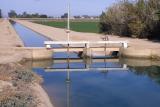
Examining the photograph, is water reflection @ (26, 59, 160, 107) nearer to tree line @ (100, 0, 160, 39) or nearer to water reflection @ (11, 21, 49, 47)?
water reflection @ (11, 21, 49, 47)

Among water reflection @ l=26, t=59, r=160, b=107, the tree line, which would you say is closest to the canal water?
water reflection @ l=26, t=59, r=160, b=107

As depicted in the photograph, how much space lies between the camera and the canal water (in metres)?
18.1

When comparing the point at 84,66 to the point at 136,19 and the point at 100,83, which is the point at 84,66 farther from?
the point at 136,19

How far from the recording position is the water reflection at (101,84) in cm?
1806

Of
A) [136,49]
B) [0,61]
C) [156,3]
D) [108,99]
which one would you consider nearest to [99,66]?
[136,49]

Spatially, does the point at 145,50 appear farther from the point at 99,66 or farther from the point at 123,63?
the point at 99,66

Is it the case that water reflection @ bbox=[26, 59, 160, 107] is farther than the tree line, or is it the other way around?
the tree line

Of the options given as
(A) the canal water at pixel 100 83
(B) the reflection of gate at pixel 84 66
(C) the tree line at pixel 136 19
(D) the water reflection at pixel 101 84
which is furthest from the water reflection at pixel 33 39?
(D) the water reflection at pixel 101 84

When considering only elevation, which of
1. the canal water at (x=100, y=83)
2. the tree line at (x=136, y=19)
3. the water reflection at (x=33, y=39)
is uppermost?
the tree line at (x=136, y=19)

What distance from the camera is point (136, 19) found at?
50.4 m

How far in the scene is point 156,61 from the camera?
106ft

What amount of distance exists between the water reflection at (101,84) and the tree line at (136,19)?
16.3 metres

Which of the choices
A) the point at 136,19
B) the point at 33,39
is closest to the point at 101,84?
the point at 136,19

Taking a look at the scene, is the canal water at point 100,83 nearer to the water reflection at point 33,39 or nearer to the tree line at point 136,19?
the water reflection at point 33,39
